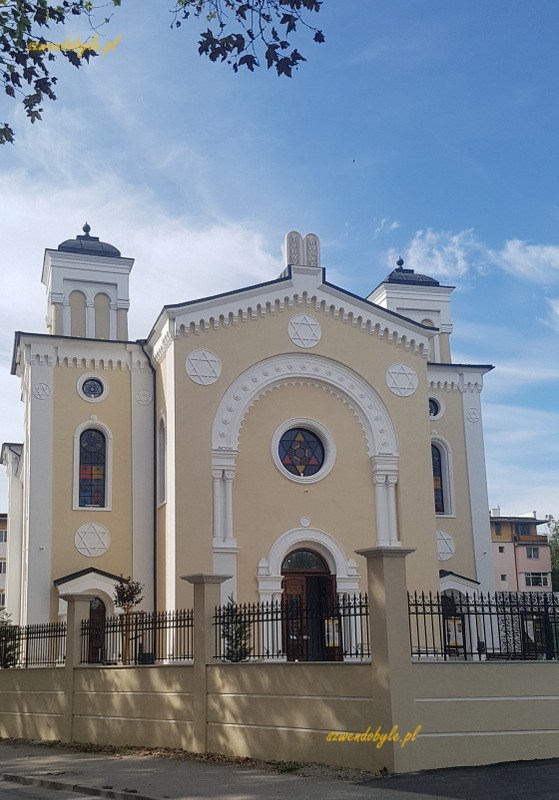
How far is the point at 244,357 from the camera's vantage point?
84.8ft

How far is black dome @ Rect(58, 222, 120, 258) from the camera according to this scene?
31053 mm

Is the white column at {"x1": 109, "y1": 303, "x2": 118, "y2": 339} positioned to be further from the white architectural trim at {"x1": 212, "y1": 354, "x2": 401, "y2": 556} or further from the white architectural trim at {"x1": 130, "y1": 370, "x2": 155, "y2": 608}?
the white architectural trim at {"x1": 212, "y1": 354, "x2": 401, "y2": 556}

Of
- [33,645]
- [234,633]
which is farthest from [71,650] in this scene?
[234,633]

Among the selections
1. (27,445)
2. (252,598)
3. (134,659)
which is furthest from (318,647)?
(27,445)

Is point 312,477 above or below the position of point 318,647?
above

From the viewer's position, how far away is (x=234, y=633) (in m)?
Result: 15.8

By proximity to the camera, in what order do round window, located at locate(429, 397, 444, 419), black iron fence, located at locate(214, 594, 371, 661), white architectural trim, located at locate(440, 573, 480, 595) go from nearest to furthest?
black iron fence, located at locate(214, 594, 371, 661)
white architectural trim, located at locate(440, 573, 480, 595)
round window, located at locate(429, 397, 444, 419)

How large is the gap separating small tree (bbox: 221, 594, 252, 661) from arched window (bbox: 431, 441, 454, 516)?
1497 cm

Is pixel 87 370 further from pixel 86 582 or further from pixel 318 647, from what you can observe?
pixel 318 647

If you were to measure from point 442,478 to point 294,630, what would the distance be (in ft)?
50.7

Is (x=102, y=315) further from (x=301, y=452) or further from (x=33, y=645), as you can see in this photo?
(x=33, y=645)

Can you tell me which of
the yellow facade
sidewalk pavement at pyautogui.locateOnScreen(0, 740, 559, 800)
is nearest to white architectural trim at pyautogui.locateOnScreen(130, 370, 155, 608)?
the yellow facade

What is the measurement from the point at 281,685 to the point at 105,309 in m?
18.9

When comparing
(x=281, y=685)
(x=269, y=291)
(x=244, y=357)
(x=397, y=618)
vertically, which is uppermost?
(x=269, y=291)
